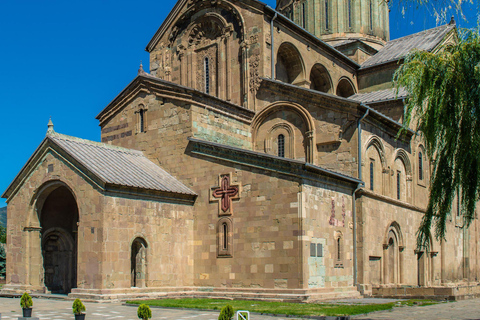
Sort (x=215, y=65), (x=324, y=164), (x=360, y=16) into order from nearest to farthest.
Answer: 1. (x=324, y=164)
2. (x=215, y=65)
3. (x=360, y=16)

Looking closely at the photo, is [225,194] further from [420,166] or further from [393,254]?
[420,166]

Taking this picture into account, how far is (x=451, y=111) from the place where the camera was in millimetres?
12344

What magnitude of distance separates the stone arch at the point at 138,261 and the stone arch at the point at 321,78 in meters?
14.7

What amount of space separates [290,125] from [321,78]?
7.59m

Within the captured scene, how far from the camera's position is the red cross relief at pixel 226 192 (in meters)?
20.1

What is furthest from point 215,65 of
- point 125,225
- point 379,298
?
point 379,298

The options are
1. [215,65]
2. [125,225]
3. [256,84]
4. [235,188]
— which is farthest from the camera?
[215,65]

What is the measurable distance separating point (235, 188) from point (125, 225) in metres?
4.07

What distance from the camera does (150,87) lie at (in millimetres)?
23562

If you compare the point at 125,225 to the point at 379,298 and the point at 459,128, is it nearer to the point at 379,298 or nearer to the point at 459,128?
the point at 379,298

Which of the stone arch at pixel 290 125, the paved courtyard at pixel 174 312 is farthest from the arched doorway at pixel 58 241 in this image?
the stone arch at pixel 290 125

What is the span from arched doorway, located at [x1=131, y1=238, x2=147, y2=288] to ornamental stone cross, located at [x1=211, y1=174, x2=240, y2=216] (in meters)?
3.06

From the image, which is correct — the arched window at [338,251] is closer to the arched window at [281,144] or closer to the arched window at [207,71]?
the arched window at [281,144]

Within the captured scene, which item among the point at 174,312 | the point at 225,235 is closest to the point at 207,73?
the point at 225,235
